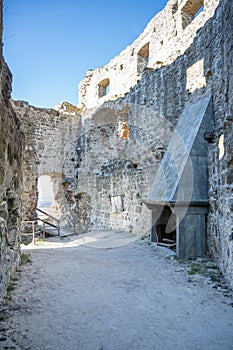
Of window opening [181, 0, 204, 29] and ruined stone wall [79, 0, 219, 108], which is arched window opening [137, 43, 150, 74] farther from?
window opening [181, 0, 204, 29]

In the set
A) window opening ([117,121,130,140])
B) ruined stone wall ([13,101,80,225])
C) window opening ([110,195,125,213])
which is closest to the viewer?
window opening ([110,195,125,213])

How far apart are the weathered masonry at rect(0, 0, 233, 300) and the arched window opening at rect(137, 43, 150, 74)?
52 millimetres

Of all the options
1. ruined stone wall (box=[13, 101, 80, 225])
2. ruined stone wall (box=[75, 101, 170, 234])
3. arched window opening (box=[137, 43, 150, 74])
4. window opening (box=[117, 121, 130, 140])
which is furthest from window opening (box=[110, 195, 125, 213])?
arched window opening (box=[137, 43, 150, 74])

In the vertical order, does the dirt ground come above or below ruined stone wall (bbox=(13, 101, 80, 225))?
below

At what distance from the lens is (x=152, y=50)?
37.4ft

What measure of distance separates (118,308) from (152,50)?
11.2 meters

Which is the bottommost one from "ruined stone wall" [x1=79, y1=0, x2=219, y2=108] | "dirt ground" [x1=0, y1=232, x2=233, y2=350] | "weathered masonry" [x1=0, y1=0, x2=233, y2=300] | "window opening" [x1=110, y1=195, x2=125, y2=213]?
"dirt ground" [x1=0, y1=232, x2=233, y2=350]

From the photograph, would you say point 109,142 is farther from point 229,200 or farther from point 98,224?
point 229,200

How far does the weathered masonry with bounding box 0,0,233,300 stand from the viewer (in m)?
5.26

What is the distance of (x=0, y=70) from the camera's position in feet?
8.55

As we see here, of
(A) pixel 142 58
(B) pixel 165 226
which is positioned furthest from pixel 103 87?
(B) pixel 165 226

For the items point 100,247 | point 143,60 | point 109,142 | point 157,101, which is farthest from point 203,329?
point 143,60

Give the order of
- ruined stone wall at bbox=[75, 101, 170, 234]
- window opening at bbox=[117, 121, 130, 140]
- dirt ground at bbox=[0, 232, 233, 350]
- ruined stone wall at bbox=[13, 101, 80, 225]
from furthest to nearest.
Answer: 1. window opening at bbox=[117, 121, 130, 140]
2. ruined stone wall at bbox=[13, 101, 80, 225]
3. ruined stone wall at bbox=[75, 101, 170, 234]
4. dirt ground at bbox=[0, 232, 233, 350]

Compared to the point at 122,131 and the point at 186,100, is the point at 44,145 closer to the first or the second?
the point at 122,131
